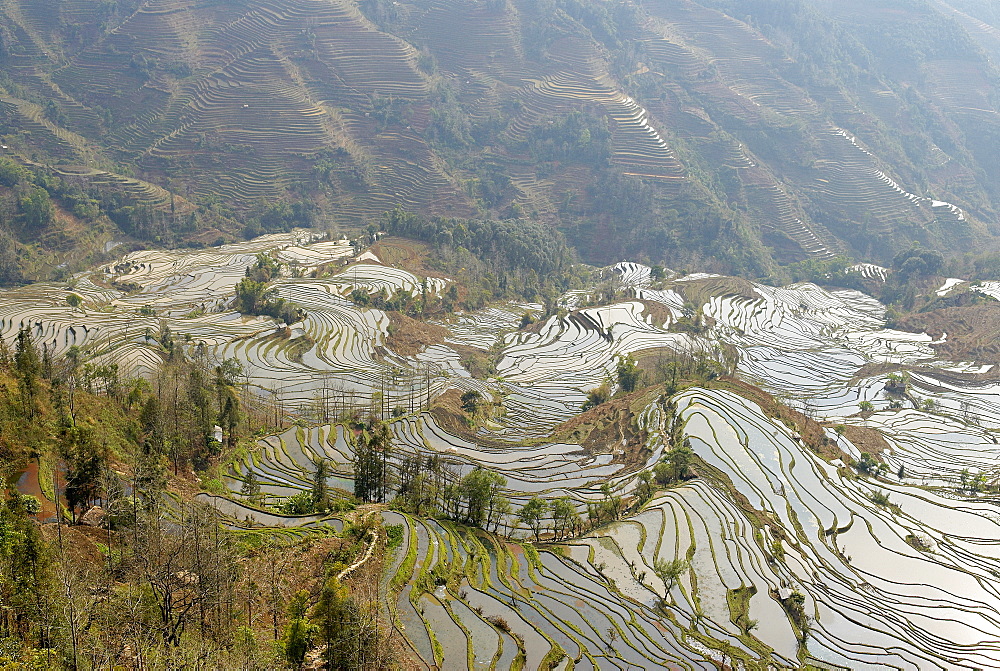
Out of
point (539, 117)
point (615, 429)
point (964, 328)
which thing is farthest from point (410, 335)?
point (539, 117)

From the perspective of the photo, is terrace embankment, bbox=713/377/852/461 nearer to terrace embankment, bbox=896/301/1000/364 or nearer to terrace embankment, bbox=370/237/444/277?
terrace embankment, bbox=896/301/1000/364

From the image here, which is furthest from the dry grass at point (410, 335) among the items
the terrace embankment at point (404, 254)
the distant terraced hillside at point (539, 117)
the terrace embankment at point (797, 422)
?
the distant terraced hillside at point (539, 117)

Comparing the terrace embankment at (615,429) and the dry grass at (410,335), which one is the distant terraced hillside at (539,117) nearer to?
the dry grass at (410,335)

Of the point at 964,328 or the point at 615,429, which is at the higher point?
the point at 964,328

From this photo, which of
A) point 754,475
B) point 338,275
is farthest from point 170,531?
point 338,275

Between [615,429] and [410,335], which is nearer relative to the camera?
[615,429]

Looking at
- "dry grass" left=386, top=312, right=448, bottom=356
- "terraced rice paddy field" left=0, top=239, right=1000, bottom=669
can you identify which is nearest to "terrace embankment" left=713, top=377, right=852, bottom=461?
"terraced rice paddy field" left=0, top=239, right=1000, bottom=669

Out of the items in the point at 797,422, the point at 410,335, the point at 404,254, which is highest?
the point at 797,422

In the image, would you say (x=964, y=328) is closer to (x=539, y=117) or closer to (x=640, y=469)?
(x=640, y=469)
